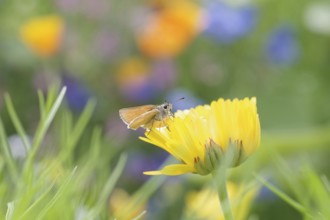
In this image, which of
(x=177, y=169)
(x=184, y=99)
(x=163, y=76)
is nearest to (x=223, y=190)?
(x=177, y=169)

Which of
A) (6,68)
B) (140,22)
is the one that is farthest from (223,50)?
(6,68)

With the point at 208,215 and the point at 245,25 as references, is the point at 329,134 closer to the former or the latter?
the point at 245,25

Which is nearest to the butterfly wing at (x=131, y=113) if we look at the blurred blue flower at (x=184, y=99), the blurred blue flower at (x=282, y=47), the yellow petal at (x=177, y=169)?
the yellow petal at (x=177, y=169)

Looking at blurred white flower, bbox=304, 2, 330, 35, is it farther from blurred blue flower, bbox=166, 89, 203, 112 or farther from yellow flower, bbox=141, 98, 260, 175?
yellow flower, bbox=141, 98, 260, 175

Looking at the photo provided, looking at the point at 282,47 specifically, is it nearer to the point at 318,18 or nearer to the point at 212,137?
the point at 318,18

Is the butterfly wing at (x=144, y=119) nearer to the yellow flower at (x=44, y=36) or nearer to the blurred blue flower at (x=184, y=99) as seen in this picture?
the blurred blue flower at (x=184, y=99)

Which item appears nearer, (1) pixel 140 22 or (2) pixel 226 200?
(2) pixel 226 200

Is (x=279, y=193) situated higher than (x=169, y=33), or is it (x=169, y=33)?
(x=279, y=193)
